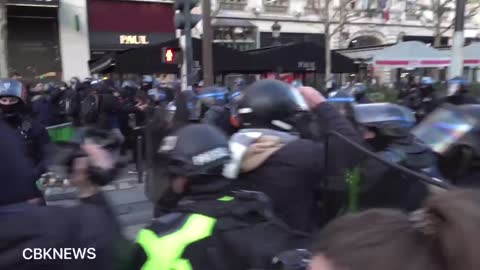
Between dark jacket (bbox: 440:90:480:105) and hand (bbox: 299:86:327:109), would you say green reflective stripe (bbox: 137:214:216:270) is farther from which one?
dark jacket (bbox: 440:90:480:105)

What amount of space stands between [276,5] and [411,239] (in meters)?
30.7

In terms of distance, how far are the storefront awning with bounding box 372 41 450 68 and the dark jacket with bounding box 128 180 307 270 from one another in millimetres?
13057

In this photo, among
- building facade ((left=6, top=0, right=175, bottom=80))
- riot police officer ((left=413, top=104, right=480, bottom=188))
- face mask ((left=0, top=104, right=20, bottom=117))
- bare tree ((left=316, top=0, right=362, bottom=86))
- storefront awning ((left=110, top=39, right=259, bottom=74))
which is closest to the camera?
riot police officer ((left=413, top=104, right=480, bottom=188))

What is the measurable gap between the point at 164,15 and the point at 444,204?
25806 mm

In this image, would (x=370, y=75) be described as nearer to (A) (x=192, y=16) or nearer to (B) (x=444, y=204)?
(A) (x=192, y=16)

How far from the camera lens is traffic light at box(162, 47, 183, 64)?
360 inches

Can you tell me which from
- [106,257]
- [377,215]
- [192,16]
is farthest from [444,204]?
[192,16]

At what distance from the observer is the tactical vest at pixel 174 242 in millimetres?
1678

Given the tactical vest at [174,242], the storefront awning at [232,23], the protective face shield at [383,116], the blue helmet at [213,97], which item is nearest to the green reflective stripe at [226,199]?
the tactical vest at [174,242]

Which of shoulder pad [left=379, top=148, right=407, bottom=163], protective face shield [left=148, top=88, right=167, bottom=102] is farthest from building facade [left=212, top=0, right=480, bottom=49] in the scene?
shoulder pad [left=379, top=148, right=407, bottom=163]

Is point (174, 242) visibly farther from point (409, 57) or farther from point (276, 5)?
point (276, 5)

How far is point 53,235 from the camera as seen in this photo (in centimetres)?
154

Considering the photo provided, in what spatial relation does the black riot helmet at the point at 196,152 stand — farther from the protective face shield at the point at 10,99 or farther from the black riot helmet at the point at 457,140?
the protective face shield at the point at 10,99

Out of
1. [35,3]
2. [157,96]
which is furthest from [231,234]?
[35,3]
